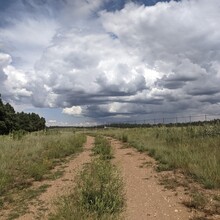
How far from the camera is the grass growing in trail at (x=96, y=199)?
679cm

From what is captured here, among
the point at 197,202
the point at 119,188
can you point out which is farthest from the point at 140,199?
the point at 197,202

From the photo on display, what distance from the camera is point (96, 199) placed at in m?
7.52

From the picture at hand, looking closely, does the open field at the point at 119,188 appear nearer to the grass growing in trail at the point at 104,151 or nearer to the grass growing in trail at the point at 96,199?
the grass growing in trail at the point at 96,199

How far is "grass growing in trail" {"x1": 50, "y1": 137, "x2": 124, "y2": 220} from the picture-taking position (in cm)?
679

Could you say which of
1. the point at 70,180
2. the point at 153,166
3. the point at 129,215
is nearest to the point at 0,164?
the point at 70,180

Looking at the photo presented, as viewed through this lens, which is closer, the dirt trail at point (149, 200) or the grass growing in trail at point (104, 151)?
the dirt trail at point (149, 200)

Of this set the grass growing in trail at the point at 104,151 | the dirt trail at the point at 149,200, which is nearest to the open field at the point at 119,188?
the dirt trail at the point at 149,200

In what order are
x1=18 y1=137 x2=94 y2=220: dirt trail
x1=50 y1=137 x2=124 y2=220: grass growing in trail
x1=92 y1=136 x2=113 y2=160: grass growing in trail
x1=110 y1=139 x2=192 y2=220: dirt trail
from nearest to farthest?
1. x1=50 y1=137 x2=124 y2=220: grass growing in trail
2. x1=110 y1=139 x2=192 y2=220: dirt trail
3. x1=18 y1=137 x2=94 y2=220: dirt trail
4. x1=92 y1=136 x2=113 y2=160: grass growing in trail

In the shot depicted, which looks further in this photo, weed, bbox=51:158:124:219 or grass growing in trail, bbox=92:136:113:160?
grass growing in trail, bbox=92:136:113:160

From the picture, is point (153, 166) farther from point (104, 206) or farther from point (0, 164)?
point (104, 206)

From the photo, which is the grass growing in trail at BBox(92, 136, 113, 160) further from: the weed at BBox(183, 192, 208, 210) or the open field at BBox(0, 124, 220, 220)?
the weed at BBox(183, 192, 208, 210)

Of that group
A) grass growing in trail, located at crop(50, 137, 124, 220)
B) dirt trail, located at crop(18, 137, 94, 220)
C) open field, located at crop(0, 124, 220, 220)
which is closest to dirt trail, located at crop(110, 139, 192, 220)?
open field, located at crop(0, 124, 220, 220)

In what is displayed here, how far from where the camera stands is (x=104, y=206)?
752cm

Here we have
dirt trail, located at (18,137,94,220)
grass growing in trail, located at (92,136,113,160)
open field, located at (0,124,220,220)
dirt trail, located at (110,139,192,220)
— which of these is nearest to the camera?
open field, located at (0,124,220,220)
